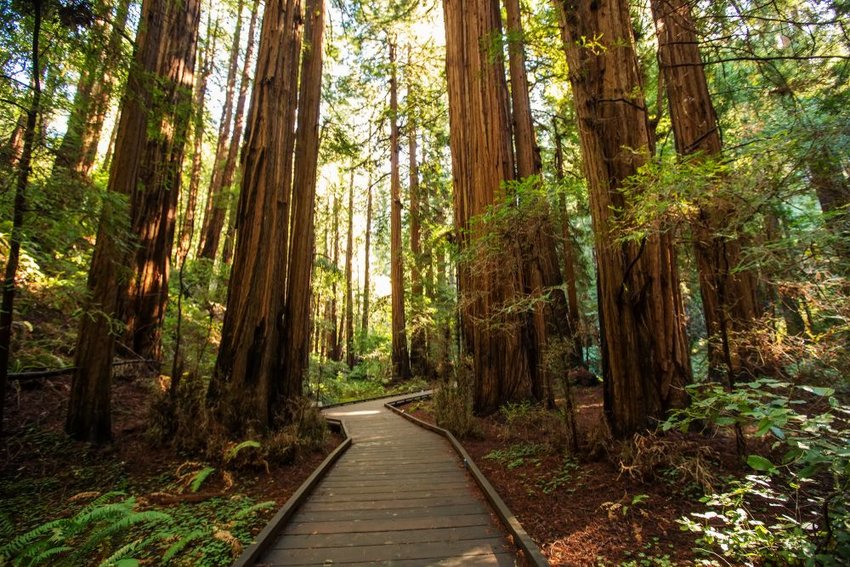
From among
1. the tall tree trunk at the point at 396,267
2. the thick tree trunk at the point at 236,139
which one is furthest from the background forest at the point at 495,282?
the tall tree trunk at the point at 396,267

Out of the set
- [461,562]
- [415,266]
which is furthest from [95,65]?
[415,266]

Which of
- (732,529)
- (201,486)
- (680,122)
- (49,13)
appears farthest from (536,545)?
(680,122)

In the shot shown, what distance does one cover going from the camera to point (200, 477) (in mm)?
4148

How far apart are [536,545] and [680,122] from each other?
23.6 ft

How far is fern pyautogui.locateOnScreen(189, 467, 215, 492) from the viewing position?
13.3 ft

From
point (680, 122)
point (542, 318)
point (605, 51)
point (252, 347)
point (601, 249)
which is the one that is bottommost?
point (252, 347)

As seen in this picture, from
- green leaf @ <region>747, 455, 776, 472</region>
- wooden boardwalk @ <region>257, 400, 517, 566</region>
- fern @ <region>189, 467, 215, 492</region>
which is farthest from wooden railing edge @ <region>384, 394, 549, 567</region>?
fern @ <region>189, 467, 215, 492</region>

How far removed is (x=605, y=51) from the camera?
4.17m

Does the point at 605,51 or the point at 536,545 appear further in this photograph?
the point at 605,51

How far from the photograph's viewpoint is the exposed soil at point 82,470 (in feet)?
12.5

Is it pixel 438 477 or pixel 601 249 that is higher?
pixel 601 249

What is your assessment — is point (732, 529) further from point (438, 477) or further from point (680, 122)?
point (680, 122)

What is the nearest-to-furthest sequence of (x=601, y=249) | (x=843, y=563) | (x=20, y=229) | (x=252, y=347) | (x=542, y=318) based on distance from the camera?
1. (x=843, y=563)
2. (x=20, y=229)
3. (x=601, y=249)
4. (x=252, y=347)
5. (x=542, y=318)

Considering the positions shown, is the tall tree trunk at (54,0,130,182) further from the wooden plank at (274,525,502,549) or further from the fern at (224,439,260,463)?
the wooden plank at (274,525,502,549)
